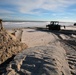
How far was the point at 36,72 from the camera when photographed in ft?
16.3

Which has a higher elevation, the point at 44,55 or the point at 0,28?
the point at 0,28

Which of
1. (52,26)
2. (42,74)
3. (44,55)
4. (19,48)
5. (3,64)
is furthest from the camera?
(52,26)

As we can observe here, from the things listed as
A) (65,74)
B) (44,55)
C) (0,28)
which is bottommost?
(65,74)

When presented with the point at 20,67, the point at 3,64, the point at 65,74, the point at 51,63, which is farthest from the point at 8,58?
the point at 65,74

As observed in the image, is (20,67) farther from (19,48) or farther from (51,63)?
(19,48)

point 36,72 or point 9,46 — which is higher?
point 9,46

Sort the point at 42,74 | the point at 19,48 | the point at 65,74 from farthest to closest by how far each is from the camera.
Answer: the point at 19,48 < the point at 65,74 < the point at 42,74

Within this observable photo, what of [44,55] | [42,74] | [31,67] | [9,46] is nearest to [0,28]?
[9,46]

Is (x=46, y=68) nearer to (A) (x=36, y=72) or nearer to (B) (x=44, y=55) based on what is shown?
(A) (x=36, y=72)

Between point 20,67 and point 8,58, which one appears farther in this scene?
point 8,58

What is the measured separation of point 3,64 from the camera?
20.0ft

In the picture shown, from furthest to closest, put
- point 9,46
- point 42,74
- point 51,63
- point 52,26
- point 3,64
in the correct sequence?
1. point 52,26
2. point 9,46
3. point 3,64
4. point 51,63
5. point 42,74

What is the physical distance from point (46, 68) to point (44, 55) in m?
1.31

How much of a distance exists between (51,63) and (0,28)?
3224 millimetres
